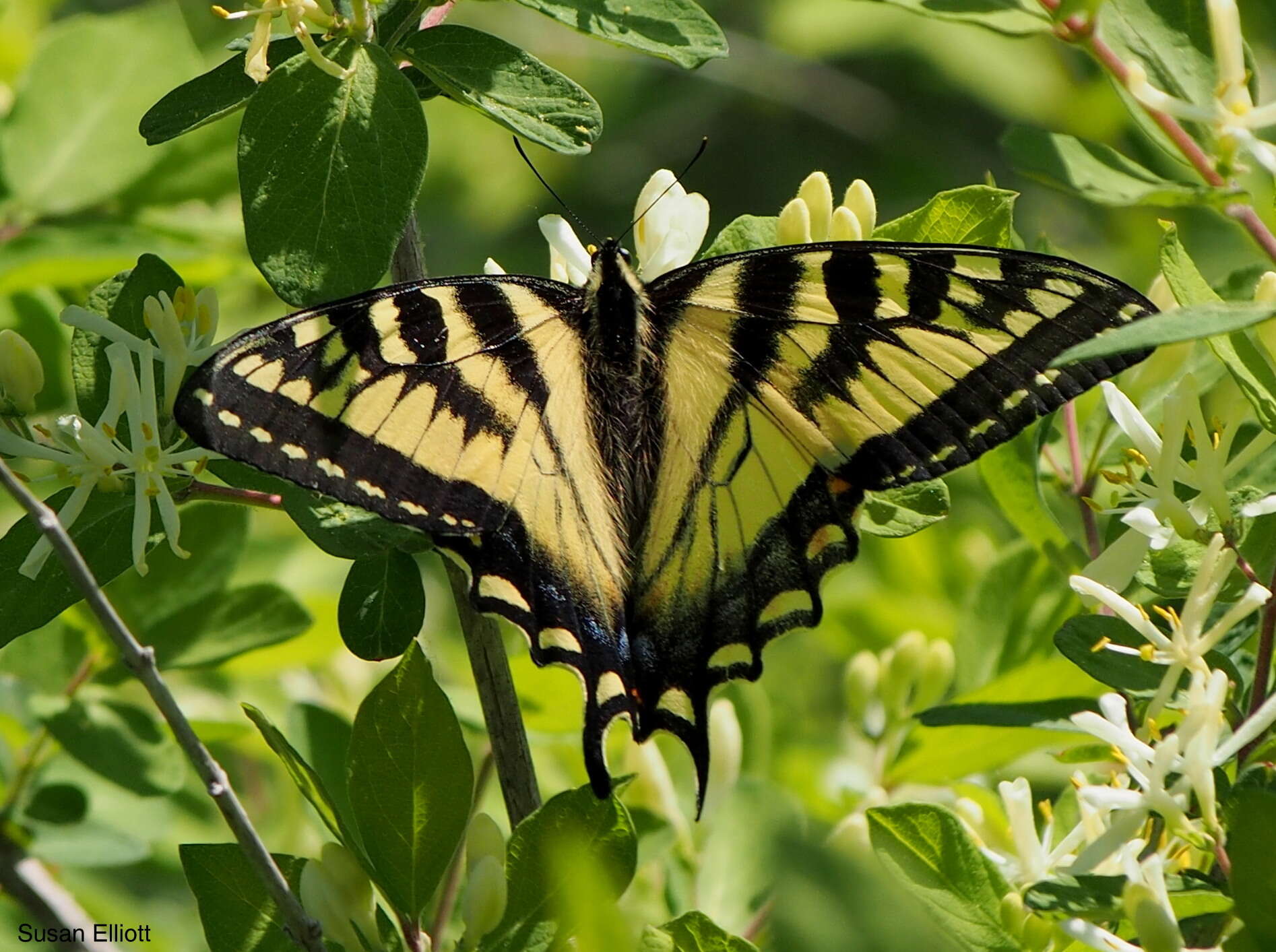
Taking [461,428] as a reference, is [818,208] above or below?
above

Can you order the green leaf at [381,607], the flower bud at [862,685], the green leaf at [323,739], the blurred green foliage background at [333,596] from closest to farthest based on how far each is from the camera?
the green leaf at [381,607] → the green leaf at [323,739] → the blurred green foliage background at [333,596] → the flower bud at [862,685]

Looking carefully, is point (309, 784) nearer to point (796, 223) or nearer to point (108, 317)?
point (108, 317)

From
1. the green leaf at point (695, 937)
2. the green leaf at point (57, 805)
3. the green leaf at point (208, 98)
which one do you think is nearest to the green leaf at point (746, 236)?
the green leaf at point (208, 98)

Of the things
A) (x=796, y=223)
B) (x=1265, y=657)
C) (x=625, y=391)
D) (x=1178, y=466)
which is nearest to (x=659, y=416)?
(x=625, y=391)

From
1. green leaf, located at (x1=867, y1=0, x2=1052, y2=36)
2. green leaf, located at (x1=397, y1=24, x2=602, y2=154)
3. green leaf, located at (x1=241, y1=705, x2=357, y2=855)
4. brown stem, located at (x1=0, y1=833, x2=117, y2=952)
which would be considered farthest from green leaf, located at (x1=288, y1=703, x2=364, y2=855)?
green leaf, located at (x1=867, y1=0, x2=1052, y2=36)

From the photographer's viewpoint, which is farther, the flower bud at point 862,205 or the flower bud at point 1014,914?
the flower bud at point 862,205

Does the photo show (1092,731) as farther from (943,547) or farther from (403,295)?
(943,547)

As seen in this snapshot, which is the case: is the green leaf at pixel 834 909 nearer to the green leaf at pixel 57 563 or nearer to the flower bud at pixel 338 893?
the flower bud at pixel 338 893
